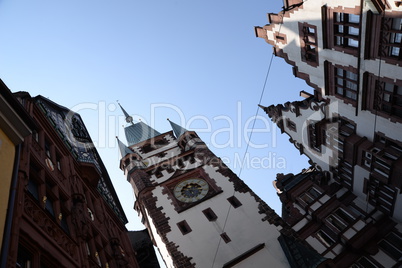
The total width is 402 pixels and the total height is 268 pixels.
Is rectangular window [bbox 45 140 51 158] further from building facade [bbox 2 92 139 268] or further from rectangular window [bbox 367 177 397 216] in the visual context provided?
rectangular window [bbox 367 177 397 216]

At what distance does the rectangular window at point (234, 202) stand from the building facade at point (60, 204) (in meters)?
9.08

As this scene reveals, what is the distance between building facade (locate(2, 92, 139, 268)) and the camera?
35.2 feet

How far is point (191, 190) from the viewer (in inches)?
1336

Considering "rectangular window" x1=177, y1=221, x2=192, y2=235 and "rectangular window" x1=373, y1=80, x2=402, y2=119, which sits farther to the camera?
"rectangular window" x1=177, y1=221, x2=192, y2=235

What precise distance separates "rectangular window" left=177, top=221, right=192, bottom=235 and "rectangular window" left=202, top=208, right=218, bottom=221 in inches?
66.0

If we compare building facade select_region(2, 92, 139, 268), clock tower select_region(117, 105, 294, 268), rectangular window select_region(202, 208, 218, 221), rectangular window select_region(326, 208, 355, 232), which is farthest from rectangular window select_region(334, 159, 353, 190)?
building facade select_region(2, 92, 139, 268)

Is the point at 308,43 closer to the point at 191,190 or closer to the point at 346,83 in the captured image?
the point at 346,83

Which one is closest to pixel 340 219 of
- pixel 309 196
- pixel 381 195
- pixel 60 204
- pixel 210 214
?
pixel 381 195

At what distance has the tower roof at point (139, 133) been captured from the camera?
4704cm

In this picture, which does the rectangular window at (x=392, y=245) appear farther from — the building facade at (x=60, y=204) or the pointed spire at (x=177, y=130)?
the pointed spire at (x=177, y=130)

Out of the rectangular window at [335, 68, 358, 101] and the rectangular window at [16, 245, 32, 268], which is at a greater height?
the rectangular window at [335, 68, 358, 101]

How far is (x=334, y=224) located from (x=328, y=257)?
265 centimetres

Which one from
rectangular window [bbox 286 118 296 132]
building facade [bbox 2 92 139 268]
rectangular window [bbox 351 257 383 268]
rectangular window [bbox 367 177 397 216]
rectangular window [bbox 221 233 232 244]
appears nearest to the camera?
building facade [bbox 2 92 139 268]

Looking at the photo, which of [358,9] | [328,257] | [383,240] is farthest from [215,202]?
[358,9]
